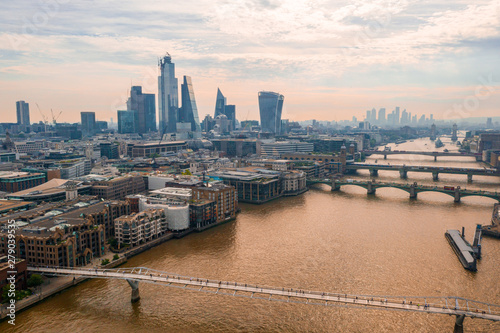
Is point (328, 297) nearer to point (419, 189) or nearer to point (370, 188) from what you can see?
point (419, 189)

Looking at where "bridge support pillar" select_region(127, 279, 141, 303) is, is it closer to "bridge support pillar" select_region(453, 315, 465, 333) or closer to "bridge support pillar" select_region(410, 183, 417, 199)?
"bridge support pillar" select_region(453, 315, 465, 333)

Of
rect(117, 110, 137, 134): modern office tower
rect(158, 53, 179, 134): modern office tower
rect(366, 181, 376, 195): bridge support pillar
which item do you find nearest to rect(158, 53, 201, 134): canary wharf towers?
rect(158, 53, 179, 134): modern office tower

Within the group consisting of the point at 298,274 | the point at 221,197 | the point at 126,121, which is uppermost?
the point at 126,121

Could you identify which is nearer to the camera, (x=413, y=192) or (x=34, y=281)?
(x=34, y=281)

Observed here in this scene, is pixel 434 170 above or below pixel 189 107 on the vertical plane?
below

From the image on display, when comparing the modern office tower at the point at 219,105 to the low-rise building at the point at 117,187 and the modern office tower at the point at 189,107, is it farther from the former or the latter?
the low-rise building at the point at 117,187

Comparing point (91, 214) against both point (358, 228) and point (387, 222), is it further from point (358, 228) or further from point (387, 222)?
point (387, 222)

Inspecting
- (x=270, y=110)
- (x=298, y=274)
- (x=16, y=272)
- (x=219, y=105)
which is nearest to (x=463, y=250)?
(x=298, y=274)
